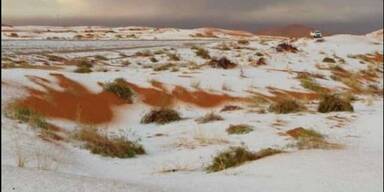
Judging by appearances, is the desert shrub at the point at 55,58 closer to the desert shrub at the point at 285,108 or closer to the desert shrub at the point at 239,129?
the desert shrub at the point at 285,108

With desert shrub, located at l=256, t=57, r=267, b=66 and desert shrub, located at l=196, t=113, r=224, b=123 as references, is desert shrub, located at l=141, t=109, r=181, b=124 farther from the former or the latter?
desert shrub, located at l=256, t=57, r=267, b=66

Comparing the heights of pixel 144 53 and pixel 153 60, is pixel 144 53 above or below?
above

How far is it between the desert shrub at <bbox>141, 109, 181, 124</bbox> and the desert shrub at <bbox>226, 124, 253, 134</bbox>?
6.95 feet

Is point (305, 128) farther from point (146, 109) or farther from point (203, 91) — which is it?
point (203, 91)

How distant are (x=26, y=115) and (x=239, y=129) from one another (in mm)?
4865

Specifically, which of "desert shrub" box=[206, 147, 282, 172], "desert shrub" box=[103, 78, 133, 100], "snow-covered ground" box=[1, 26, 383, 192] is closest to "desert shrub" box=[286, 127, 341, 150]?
"snow-covered ground" box=[1, 26, 383, 192]

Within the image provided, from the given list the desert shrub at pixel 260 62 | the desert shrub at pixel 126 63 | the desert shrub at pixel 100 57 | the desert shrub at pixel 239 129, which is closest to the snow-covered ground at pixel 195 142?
the desert shrub at pixel 239 129

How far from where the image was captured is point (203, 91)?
22016 millimetres

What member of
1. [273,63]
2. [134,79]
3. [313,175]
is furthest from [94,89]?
[273,63]

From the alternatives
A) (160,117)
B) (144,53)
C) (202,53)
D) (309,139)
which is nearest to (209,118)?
(160,117)

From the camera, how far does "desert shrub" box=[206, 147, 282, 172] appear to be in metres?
10.3

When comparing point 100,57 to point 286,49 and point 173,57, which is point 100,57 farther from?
point 286,49

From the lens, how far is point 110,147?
12008 millimetres

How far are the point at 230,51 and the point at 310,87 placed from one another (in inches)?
664
